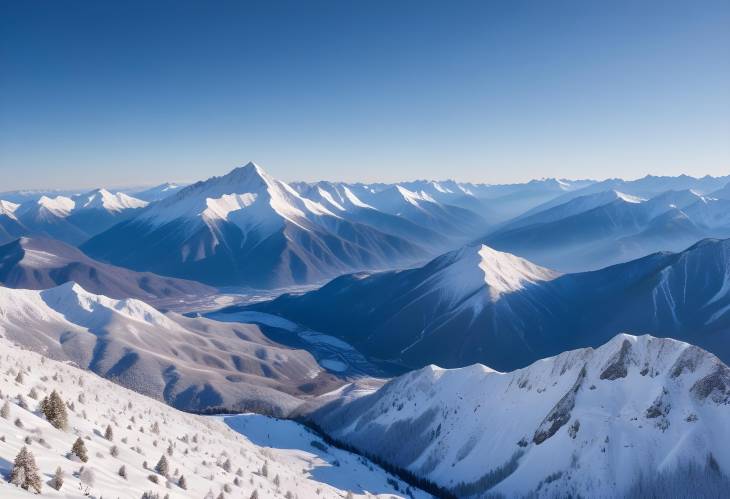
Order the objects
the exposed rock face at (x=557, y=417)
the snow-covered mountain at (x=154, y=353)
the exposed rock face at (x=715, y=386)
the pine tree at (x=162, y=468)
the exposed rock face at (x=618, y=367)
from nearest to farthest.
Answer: the pine tree at (x=162, y=468)
the exposed rock face at (x=715, y=386)
the exposed rock face at (x=557, y=417)
the exposed rock face at (x=618, y=367)
the snow-covered mountain at (x=154, y=353)

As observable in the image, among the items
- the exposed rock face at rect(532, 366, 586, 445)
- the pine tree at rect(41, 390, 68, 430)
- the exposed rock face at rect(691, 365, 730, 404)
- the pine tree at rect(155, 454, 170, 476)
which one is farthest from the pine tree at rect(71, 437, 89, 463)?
the exposed rock face at rect(691, 365, 730, 404)

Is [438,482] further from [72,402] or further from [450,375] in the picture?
[72,402]

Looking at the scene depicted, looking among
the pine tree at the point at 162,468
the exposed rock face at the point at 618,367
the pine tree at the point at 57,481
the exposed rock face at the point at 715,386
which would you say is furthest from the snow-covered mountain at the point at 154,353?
the pine tree at the point at 57,481

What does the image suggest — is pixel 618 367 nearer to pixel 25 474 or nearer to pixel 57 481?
pixel 57 481

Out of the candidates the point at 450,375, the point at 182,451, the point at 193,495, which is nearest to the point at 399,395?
the point at 450,375

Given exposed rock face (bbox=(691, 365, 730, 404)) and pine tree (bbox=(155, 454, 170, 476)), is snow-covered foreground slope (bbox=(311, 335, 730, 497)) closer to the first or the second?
exposed rock face (bbox=(691, 365, 730, 404))

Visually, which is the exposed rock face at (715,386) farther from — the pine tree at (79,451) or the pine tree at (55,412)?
the pine tree at (79,451)
